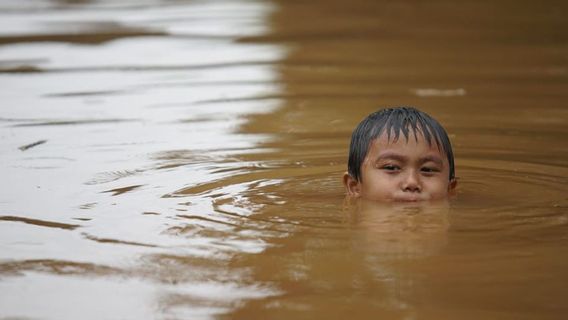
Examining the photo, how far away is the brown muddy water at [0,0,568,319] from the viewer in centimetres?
400

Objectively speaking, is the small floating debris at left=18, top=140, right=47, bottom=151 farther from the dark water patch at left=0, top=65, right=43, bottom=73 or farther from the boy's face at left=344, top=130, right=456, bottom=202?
the dark water patch at left=0, top=65, right=43, bottom=73

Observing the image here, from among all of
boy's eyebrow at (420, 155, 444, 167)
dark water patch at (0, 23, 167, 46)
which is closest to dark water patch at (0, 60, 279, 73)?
dark water patch at (0, 23, 167, 46)

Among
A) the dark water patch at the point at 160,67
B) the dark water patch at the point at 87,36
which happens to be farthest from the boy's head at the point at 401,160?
the dark water patch at the point at 87,36

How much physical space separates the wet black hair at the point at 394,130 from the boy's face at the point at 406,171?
33 millimetres

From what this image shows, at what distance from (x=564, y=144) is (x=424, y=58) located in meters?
3.31

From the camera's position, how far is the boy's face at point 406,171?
5395mm

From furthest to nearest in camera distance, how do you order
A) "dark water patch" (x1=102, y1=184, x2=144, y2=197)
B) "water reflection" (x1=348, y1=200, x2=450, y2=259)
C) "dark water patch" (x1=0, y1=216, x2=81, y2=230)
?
"dark water patch" (x1=102, y1=184, x2=144, y2=197) < "dark water patch" (x1=0, y1=216, x2=81, y2=230) < "water reflection" (x1=348, y1=200, x2=450, y2=259)

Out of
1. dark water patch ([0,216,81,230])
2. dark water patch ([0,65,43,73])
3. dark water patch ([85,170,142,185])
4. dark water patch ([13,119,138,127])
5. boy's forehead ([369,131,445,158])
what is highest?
boy's forehead ([369,131,445,158])

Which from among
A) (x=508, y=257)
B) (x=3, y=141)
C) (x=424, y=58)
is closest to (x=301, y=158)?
(x=3, y=141)

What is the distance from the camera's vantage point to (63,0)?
15086 millimetres

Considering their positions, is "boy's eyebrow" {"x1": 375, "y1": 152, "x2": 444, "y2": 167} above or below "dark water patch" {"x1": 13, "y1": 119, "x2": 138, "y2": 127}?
above

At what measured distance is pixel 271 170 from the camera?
6129mm

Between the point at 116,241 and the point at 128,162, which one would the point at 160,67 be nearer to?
the point at 128,162

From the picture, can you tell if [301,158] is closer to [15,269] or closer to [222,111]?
[222,111]
